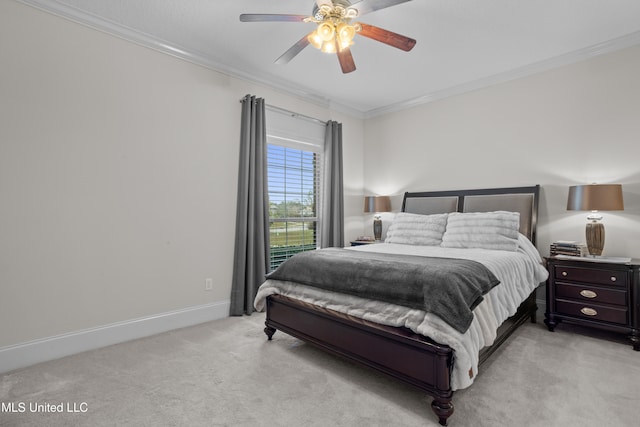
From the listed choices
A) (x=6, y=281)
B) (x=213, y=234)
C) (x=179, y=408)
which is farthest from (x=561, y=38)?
(x=6, y=281)

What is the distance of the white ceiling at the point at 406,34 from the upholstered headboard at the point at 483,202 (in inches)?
52.3

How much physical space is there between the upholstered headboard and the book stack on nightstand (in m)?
0.29

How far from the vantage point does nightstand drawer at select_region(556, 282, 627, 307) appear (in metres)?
2.70

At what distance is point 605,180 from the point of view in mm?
3139

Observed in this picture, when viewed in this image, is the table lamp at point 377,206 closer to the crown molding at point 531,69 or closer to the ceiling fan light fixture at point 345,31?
the crown molding at point 531,69

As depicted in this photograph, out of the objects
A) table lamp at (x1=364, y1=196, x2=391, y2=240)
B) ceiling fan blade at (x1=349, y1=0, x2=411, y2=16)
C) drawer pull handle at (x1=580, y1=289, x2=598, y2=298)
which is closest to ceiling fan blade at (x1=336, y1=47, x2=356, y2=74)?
ceiling fan blade at (x1=349, y1=0, x2=411, y2=16)

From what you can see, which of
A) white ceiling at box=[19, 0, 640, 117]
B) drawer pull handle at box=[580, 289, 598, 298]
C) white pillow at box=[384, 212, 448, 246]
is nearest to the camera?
white ceiling at box=[19, 0, 640, 117]

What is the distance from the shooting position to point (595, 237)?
115 inches

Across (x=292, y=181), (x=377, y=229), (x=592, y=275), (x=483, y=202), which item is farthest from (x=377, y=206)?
(x=592, y=275)

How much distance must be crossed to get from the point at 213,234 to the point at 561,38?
153 inches

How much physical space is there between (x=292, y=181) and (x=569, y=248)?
3.09 metres

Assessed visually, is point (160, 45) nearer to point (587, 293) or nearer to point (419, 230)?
point (419, 230)

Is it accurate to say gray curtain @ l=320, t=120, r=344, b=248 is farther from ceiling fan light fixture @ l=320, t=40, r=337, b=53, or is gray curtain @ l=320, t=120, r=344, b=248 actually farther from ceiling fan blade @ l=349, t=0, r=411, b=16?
ceiling fan blade @ l=349, t=0, r=411, b=16

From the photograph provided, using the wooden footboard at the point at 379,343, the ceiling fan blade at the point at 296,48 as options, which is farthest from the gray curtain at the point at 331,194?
the ceiling fan blade at the point at 296,48
